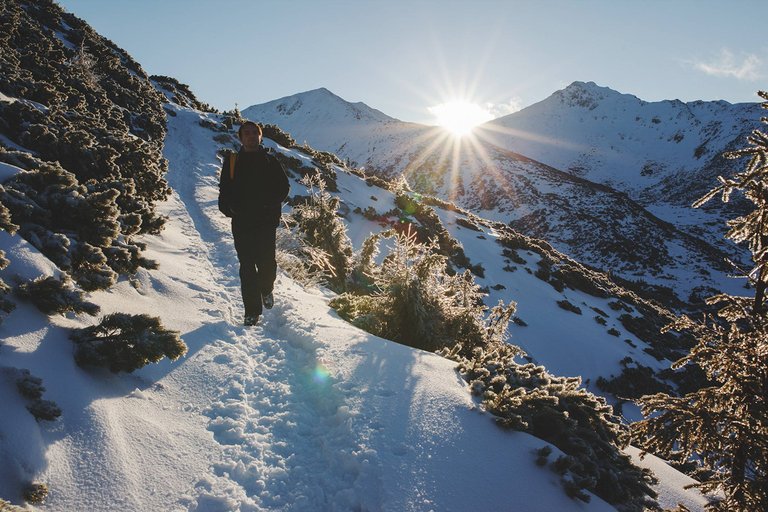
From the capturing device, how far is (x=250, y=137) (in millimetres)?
5473

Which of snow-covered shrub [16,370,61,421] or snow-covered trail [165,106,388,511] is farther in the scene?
snow-covered trail [165,106,388,511]

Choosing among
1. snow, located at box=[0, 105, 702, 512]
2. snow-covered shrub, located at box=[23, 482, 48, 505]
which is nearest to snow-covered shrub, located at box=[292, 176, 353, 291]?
snow, located at box=[0, 105, 702, 512]

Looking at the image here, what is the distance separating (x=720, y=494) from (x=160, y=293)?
747 cm

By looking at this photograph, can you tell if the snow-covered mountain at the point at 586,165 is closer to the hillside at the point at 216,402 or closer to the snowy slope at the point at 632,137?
the snowy slope at the point at 632,137

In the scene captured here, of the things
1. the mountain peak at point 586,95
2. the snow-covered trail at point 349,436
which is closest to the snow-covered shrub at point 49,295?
the snow-covered trail at point 349,436

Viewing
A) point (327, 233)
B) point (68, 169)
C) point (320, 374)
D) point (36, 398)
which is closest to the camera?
point (36, 398)

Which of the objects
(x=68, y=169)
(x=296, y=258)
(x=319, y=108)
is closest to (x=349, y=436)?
(x=296, y=258)

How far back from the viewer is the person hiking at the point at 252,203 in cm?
546

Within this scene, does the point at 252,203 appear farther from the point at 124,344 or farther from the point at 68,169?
the point at 68,169

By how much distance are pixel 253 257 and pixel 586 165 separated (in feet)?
424

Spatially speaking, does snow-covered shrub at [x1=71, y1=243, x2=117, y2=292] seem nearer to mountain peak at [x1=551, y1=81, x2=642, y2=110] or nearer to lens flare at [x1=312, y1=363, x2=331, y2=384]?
lens flare at [x1=312, y1=363, x2=331, y2=384]

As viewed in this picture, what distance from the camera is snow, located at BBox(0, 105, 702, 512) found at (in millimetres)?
2500

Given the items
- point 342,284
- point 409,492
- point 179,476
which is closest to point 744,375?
point 409,492

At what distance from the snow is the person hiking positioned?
0.68m
